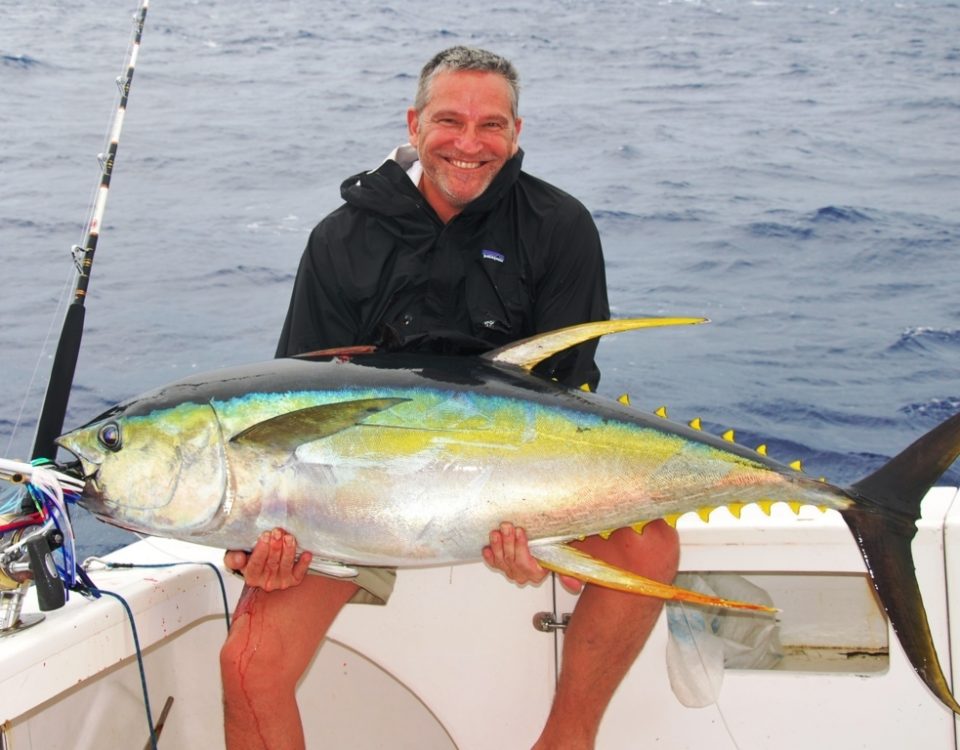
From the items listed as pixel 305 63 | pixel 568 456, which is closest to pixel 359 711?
pixel 568 456

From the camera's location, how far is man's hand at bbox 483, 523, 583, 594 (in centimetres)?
201

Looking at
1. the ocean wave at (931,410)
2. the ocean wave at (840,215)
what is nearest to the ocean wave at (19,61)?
the ocean wave at (840,215)

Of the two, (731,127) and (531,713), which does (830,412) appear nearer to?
(531,713)

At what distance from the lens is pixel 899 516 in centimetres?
198

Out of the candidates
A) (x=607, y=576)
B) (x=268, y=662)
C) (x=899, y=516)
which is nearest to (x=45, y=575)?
(x=268, y=662)

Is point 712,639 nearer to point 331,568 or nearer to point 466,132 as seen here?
point 331,568

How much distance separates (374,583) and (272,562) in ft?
1.41

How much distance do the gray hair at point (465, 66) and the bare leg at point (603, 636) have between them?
1.17 m

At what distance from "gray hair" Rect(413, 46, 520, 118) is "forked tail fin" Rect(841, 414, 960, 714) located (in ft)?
4.41

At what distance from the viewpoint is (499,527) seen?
2008 millimetres

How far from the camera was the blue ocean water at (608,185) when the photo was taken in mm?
6641

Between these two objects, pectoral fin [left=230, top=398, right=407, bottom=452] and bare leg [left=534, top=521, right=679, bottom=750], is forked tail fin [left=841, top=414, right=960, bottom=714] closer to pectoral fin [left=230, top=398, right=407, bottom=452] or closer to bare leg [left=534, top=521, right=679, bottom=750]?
bare leg [left=534, top=521, right=679, bottom=750]

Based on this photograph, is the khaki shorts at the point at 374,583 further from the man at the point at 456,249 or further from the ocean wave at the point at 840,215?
the ocean wave at the point at 840,215

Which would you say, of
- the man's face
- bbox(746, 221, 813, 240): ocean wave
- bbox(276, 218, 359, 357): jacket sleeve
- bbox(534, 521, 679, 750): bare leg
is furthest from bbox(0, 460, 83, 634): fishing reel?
bbox(746, 221, 813, 240): ocean wave
